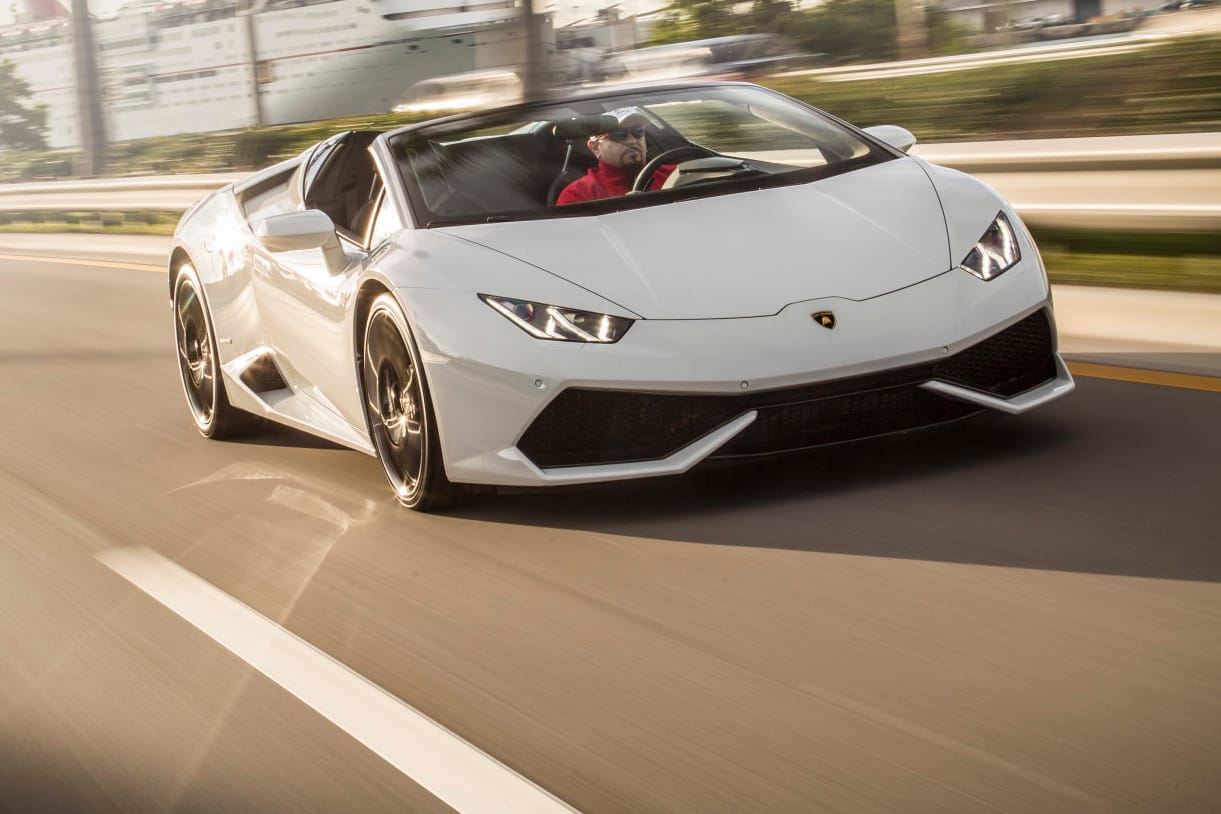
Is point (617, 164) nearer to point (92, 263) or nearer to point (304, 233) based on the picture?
point (304, 233)

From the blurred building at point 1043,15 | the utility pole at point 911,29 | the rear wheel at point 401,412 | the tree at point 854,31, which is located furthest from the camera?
the tree at point 854,31

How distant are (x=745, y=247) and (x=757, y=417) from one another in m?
0.54

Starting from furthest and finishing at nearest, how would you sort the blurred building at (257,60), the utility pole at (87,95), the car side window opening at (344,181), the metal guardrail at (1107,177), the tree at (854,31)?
1. the utility pole at (87,95)
2. the blurred building at (257,60)
3. the tree at (854,31)
4. the metal guardrail at (1107,177)
5. the car side window opening at (344,181)

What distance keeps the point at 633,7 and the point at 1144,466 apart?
36.8 ft

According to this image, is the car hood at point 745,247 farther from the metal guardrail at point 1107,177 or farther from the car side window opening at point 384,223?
the metal guardrail at point 1107,177

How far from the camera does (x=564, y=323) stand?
13.8 feet

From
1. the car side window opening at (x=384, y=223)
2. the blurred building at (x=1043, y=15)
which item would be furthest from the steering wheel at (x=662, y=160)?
the blurred building at (x=1043, y=15)

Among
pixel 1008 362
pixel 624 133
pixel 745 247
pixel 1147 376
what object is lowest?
pixel 1147 376

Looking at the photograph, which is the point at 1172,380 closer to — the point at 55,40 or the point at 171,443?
the point at 171,443

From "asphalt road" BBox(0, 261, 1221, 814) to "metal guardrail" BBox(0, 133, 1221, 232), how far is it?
1514 millimetres

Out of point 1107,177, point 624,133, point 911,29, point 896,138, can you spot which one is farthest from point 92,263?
point 896,138

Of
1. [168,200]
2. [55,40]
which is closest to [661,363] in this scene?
[168,200]

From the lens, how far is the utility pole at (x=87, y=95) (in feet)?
72.0

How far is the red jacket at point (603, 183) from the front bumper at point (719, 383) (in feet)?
3.00
